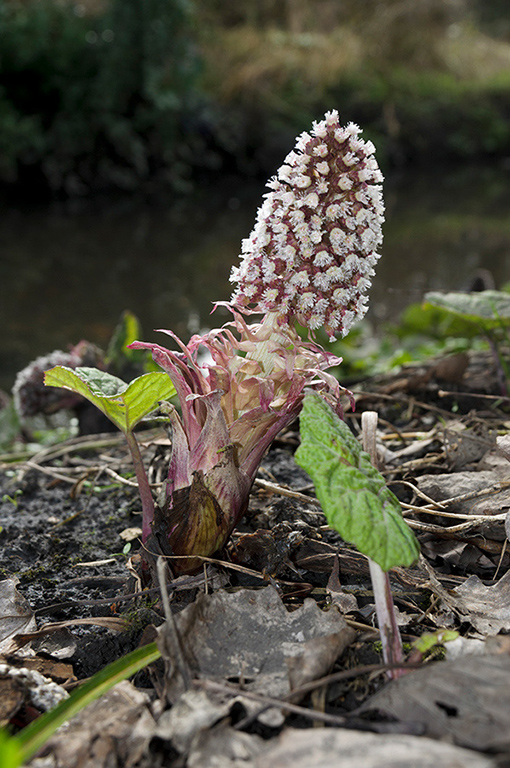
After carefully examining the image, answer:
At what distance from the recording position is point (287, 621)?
1.05m

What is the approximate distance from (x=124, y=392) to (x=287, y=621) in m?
0.46

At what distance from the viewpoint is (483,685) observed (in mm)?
831

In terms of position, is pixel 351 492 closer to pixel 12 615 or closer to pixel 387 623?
pixel 387 623

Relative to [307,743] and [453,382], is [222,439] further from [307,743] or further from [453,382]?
[453,382]

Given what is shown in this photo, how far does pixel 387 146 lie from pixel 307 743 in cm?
1212

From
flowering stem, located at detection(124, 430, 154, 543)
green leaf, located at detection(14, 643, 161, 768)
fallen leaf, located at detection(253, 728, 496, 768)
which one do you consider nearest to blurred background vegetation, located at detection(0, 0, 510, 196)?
flowering stem, located at detection(124, 430, 154, 543)

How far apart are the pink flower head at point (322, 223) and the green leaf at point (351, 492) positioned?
0.22m

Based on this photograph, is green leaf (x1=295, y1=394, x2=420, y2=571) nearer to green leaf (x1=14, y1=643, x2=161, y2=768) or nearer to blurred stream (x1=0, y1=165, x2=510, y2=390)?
green leaf (x1=14, y1=643, x2=161, y2=768)

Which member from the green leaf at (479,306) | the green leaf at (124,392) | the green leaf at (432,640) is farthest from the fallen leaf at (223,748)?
the green leaf at (479,306)

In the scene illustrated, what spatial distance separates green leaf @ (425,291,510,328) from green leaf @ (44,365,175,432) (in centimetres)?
116

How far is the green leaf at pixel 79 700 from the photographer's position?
29.7 inches

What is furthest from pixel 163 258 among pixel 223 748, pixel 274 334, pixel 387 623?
pixel 223 748

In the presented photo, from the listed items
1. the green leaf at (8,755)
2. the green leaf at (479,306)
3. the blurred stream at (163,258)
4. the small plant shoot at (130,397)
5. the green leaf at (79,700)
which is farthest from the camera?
the blurred stream at (163,258)

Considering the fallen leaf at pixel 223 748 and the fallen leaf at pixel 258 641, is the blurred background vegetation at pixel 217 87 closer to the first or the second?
the fallen leaf at pixel 258 641
